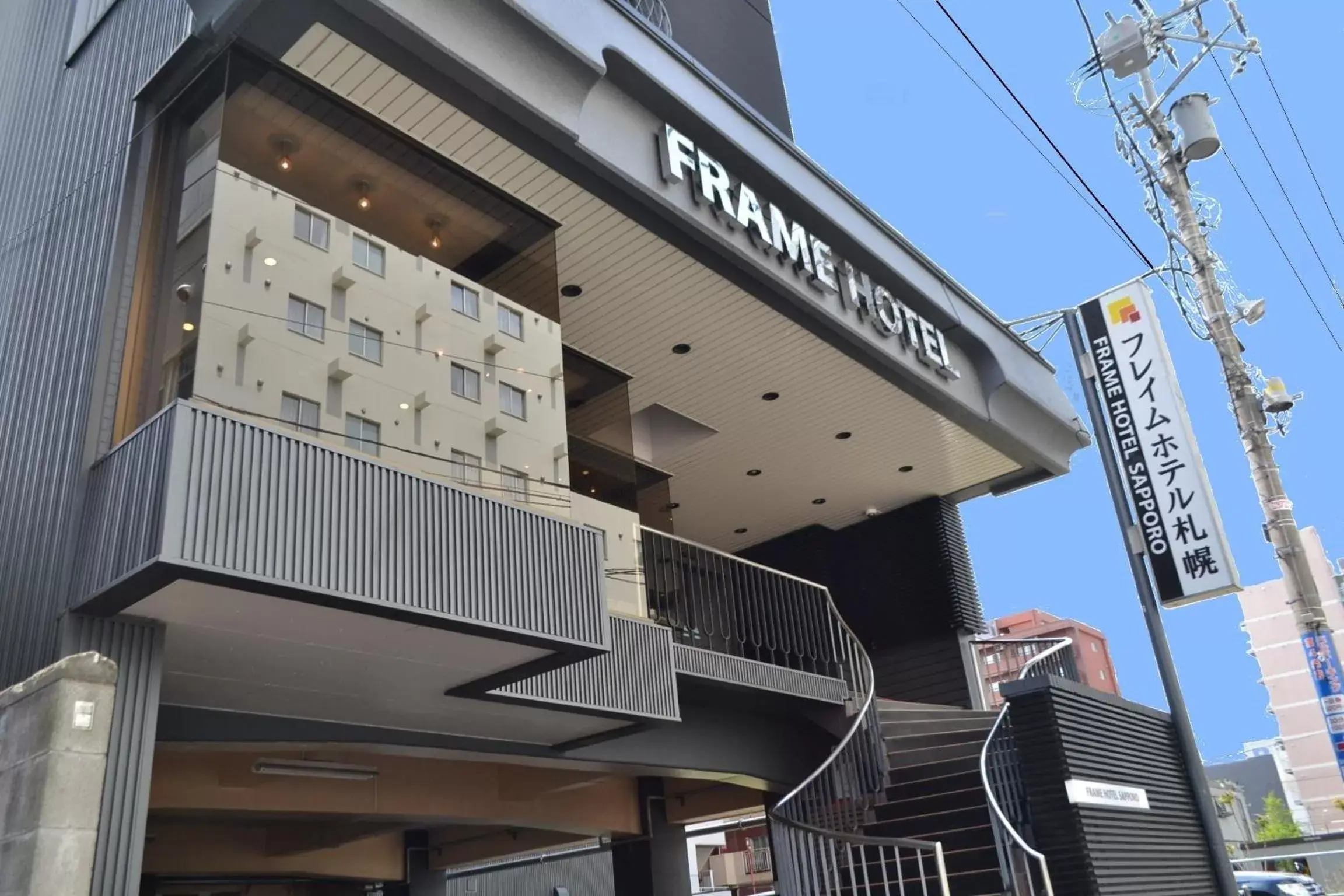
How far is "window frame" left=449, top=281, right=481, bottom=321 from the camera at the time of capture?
7.11 metres

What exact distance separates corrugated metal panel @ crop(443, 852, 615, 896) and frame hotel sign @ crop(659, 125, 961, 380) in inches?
424

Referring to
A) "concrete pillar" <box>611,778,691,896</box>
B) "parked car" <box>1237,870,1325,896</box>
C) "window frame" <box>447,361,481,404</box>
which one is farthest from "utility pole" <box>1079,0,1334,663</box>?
"window frame" <box>447,361,481,404</box>

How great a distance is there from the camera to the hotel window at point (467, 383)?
6.82 meters

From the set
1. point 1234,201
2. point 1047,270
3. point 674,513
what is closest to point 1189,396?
point 1047,270

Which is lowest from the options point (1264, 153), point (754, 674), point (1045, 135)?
point (754, 674)

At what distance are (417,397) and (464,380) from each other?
1.37 feet

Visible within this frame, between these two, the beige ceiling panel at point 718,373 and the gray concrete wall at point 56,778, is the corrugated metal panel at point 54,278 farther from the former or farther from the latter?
the beige ceiling panel at point 718,373

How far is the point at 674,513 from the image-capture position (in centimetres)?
1542

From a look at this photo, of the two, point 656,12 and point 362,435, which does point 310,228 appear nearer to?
point 362,435

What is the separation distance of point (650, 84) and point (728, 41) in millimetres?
4760

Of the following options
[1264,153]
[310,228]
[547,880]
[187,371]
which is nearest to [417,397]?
[310,228]

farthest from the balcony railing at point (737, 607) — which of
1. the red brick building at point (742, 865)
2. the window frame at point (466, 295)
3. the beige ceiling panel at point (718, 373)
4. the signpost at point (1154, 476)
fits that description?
the red brick building at point (742, 865)

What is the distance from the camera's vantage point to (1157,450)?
11.6 m

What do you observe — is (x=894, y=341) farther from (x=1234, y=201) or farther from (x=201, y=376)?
(x=1234, y=201)
